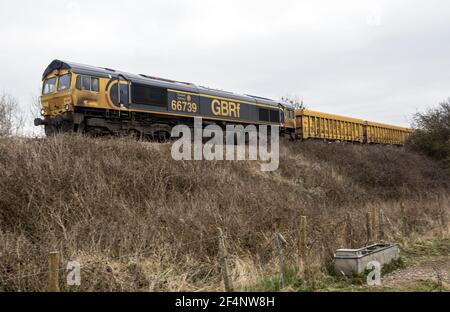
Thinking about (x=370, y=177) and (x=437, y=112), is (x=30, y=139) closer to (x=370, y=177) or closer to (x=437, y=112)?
(x=370, y=177)

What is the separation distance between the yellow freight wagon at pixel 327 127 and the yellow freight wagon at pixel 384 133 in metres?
1.29

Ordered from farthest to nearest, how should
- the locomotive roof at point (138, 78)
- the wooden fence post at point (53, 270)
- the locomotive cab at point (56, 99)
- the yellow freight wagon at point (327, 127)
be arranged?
the yellow freight wagon at point (327, 127), the locomotive roof at point (138, 78), the locomotive cab at point (56, 99), the wooden fence post at point (53, 270)

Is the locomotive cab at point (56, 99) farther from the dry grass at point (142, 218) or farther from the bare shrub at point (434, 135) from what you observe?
the bare shrub at point (434, 135)

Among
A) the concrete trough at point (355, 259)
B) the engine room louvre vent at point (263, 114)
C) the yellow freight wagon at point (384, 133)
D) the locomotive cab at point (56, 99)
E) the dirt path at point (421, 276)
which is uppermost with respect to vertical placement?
the yellow freight wagon at point (384, 133)

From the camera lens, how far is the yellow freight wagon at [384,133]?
1404 inches

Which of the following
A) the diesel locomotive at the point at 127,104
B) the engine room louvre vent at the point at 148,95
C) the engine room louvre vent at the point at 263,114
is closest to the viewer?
the diesel locomotive at the point at 127,104

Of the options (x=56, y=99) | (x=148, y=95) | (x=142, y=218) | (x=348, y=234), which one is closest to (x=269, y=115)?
(x=148, y=95)

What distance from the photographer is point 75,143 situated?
1212cm

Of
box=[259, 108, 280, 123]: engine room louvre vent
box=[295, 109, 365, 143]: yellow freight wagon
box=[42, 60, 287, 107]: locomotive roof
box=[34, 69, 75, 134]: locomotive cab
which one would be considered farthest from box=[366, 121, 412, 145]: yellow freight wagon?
box=[34, 69, 75, 134]: locomotive cab

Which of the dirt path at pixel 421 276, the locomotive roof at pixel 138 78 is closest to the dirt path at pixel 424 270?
the dirt path at pixel 421 276

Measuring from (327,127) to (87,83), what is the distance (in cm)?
1978

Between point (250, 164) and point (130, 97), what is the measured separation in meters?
5.72

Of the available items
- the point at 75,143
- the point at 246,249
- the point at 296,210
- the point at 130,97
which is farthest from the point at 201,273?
the point at 130,97

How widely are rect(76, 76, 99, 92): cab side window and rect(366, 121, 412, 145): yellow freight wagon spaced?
1021 inches
